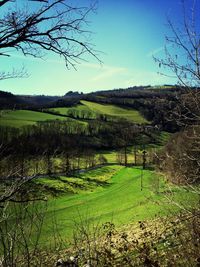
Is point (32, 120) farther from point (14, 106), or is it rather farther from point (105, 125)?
point (14, 106)

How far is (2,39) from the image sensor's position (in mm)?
4496

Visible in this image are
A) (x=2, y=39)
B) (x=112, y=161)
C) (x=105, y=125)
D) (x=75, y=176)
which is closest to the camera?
(x=2, y=39)

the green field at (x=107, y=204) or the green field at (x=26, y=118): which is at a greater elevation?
the green field at (x=26, y=118)

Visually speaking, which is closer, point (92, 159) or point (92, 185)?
point (92, 185)

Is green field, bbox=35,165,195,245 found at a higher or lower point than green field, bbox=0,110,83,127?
lower

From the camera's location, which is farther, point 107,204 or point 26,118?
point 26,118

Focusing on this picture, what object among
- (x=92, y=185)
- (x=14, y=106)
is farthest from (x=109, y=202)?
(x=14, y=106)

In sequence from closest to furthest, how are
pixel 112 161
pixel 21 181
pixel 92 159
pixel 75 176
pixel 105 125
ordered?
pixel 21 181, pixel 75 176, pixel 92 159, pixel 112 161, pixel 105 125

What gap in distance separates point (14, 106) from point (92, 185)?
3022 inches

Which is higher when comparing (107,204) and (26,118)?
(26,118)

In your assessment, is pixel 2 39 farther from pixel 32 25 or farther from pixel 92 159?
pixel 92 159

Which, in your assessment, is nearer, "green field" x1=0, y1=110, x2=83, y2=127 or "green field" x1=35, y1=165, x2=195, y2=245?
"green field" x1=35, y1=165, x2=195, y2=245

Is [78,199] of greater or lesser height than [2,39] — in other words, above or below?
below

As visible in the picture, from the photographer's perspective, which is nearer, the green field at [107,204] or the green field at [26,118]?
the green field at [107,204]
